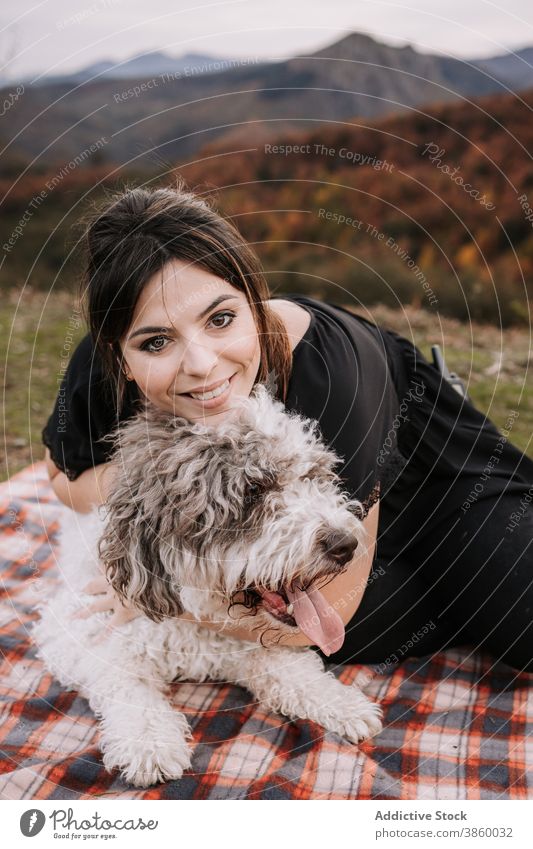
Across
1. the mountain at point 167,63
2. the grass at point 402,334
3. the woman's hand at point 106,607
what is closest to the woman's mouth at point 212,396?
the woman's hand at point 106,607

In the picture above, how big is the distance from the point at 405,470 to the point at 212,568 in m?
1.53

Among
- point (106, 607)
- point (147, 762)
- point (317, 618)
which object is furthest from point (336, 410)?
point (147, 762)

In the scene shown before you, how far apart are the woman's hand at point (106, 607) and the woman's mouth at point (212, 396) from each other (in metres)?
0.92

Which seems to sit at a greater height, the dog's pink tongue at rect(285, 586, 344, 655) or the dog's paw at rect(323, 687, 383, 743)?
the dog's pink tongue at rect(285, 586, 344, 655)

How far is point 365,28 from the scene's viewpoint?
360 cm

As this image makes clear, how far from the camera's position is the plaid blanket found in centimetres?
286

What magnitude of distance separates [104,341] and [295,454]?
97cm

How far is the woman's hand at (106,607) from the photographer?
10.6 ft

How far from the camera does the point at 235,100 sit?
8727 millimetres

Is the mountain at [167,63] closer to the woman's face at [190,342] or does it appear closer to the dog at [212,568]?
the woman's face at [190,342]

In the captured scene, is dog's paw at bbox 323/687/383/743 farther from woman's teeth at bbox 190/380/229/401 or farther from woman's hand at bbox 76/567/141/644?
woman's teeth at bbox 190/380/229/401

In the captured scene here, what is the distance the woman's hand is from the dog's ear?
0.93 feet

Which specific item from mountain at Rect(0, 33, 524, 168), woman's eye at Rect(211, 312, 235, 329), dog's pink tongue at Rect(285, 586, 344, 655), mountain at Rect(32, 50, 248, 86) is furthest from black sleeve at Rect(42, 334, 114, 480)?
mountain at Rect(0, 33, 524, 168)
